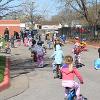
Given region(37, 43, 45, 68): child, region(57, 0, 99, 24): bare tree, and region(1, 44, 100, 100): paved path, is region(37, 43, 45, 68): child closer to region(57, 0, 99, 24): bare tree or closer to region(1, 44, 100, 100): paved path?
region(1, 44, 100, 100): paved path

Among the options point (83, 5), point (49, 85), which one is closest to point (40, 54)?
point (49, 85)

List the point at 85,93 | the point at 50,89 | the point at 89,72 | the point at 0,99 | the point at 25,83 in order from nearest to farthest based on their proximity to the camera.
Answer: the point at 0,99
the point at 85,93
the point at 50,89
the point at 25,83
the point at 89,72

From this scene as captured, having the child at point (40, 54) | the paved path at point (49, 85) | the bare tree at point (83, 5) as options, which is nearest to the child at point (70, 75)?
the paved path at point (49, 85)

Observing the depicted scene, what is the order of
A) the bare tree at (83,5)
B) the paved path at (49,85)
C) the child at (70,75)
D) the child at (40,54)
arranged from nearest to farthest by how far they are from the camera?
1. the child at (70,75)
2. the paved path at (49,85)
3. the child at (40,54)
4. the bare tree at (83,5)

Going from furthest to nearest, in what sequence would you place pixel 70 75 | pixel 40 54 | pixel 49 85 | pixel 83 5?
1. pixel 83 5
2. pixel 40 54
3. pixel 49 85
4. pixel 70 75

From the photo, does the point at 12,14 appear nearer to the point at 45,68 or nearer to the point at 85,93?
the point at 45,68

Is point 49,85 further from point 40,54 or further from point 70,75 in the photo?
point 40,54

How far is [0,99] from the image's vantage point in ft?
38.9

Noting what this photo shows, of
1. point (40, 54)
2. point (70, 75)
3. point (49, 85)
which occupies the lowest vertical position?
point (49, 85)

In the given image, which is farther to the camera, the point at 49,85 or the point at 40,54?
the point at 40,54

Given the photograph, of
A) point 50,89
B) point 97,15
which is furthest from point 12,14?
point 97,15

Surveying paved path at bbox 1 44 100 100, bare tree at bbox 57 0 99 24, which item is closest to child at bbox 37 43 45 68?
paved path at bbox 1 44 100 100

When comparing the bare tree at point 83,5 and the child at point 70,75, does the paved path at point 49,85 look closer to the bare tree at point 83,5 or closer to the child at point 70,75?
the child at point 70,75

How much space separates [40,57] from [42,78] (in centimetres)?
438
